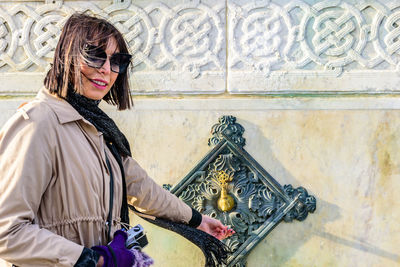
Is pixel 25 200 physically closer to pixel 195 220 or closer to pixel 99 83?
pixel 99 83

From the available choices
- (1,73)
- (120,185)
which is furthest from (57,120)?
(1,73)

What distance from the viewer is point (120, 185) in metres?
2.67

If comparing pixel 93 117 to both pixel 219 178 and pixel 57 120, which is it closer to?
pixel 57 120

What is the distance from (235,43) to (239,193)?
89 centimetres

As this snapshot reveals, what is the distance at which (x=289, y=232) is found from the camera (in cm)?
379

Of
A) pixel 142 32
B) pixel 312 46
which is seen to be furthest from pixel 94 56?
pixel 312 46

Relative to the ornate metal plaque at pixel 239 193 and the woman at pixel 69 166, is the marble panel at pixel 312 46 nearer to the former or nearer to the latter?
the ornate metal plaque at pixel 239 193

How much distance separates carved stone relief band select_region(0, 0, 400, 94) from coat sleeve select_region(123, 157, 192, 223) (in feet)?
3.23

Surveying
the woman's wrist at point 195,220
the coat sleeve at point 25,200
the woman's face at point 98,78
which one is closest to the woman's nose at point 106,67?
the woman's face at point 98,78

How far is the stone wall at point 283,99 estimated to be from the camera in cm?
374

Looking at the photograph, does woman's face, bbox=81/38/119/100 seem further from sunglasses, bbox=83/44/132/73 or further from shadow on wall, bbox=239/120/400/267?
shadow on wall, bbox=239/120/400/267

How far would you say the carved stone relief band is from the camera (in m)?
3.77

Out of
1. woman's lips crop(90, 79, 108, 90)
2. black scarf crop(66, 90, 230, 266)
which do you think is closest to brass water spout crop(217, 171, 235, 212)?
black scarf crop(66, 90, 230, 266)

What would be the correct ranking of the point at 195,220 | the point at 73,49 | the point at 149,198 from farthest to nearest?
the point at 195,220 → the point at 149,198 → the point at 73,49
